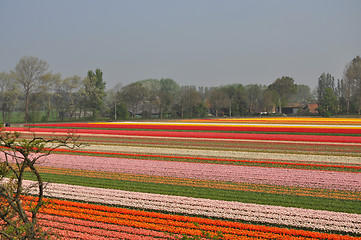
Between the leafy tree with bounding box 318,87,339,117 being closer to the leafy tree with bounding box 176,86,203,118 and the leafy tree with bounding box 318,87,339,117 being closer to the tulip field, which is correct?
the leafy tree with bounding box 176,86,203,118

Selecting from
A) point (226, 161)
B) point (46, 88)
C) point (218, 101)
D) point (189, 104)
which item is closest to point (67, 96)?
point (46, 88)

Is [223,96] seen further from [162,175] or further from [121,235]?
[121,235]

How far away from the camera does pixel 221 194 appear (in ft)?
40.9

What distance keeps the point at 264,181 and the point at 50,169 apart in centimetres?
1126

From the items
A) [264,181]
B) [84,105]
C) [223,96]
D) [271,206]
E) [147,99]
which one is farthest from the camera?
[223,96]

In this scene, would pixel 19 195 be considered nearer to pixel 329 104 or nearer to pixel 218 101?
pixel 329 104

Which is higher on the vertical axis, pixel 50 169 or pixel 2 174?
pixel 2 174

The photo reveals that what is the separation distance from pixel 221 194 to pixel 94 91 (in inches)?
3082

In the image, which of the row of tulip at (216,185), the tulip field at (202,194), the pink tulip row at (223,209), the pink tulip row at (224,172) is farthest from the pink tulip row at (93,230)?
the pink tulip row at (224,172)

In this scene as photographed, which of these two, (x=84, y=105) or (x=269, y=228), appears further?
(x=84, y=105)

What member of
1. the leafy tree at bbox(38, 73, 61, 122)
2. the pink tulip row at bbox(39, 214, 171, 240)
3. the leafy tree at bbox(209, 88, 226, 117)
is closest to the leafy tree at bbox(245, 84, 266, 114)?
the leafy tree at bbox(209, 88, 226, 117)

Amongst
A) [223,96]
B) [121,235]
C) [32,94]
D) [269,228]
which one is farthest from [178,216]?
[223,96]

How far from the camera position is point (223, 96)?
110 metres

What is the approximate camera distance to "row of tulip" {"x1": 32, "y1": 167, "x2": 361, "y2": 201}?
12.4 meters
